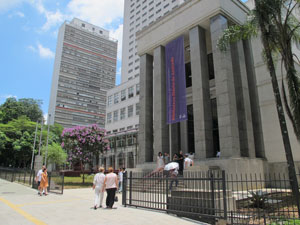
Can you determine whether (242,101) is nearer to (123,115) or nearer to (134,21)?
(123,115)

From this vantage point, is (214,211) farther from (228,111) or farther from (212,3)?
(212,3)

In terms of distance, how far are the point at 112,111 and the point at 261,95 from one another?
36.8 meters

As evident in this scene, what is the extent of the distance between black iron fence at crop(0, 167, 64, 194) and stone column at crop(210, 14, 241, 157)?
36.2 feet

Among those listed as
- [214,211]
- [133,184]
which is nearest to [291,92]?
[214,211]

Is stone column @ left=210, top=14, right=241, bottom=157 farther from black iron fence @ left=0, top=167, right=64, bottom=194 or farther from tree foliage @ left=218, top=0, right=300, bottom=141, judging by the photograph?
black iron fence @ left=0, top=167, right=64, bottom=194

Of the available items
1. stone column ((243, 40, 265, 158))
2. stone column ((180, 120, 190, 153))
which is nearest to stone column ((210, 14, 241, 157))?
stone column ((243, 40, 265, 158))

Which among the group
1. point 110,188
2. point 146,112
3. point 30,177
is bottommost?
point 110,188

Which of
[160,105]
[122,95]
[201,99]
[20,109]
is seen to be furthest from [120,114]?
[201,99]

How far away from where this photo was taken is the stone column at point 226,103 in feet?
53.9

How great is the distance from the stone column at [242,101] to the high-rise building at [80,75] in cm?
7844

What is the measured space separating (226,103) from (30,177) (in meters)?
16.9

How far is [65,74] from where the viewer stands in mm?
91500

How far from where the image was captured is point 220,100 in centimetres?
1756

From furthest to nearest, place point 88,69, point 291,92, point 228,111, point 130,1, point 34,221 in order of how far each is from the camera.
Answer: point 88,69 → point 130,1 → point 228,111 → point 291,92 → point 34,221
